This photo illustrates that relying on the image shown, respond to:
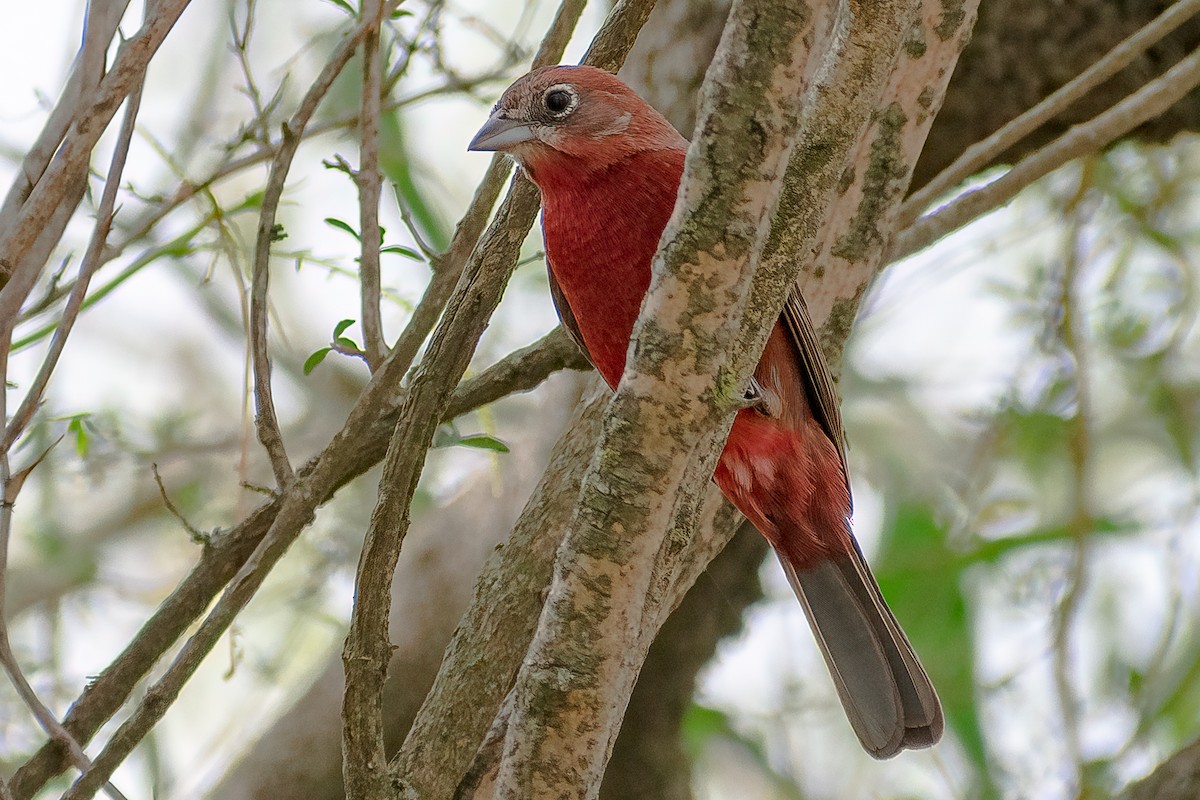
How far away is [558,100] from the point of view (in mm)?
2705

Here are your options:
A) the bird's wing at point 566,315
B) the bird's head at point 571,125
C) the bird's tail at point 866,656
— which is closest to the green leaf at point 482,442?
the bird's wing at point 566,315

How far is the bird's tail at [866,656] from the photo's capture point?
2.68 meters

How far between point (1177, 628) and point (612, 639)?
2.94 meters

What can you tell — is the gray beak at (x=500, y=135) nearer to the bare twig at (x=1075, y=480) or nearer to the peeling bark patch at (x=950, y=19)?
the peeling bark patch at (x=950, y=19)

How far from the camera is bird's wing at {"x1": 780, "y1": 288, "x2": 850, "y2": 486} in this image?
→ 2488 millimetres

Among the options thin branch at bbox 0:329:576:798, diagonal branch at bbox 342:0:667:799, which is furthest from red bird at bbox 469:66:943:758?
diagonal branch at bbox 342:0:667:799

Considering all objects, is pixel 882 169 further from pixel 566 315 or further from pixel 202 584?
pixel 202 584

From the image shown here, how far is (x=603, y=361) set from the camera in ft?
8.59

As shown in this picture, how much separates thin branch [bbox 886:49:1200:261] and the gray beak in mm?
909

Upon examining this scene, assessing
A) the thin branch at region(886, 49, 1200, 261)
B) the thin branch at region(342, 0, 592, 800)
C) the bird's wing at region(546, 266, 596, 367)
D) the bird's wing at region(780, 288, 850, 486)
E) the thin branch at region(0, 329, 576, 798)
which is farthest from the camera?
the thin branch at region(886, 49, 1200, 261)

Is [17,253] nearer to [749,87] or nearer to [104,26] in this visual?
[104,26]

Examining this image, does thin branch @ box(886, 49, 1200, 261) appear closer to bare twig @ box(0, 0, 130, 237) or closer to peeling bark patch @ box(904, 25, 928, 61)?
peeling bark patch @ box(904, 25, 928, 61)

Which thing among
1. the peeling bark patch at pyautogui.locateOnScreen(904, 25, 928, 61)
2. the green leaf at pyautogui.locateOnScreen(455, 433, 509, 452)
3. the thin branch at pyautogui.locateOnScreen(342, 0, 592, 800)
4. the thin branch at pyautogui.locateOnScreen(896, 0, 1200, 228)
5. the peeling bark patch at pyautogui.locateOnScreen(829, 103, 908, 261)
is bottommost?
the thin branch at pyautogui.locateOnScreen(342, 0, 592, 800)

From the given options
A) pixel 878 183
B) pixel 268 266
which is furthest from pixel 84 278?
pixel 878 183
